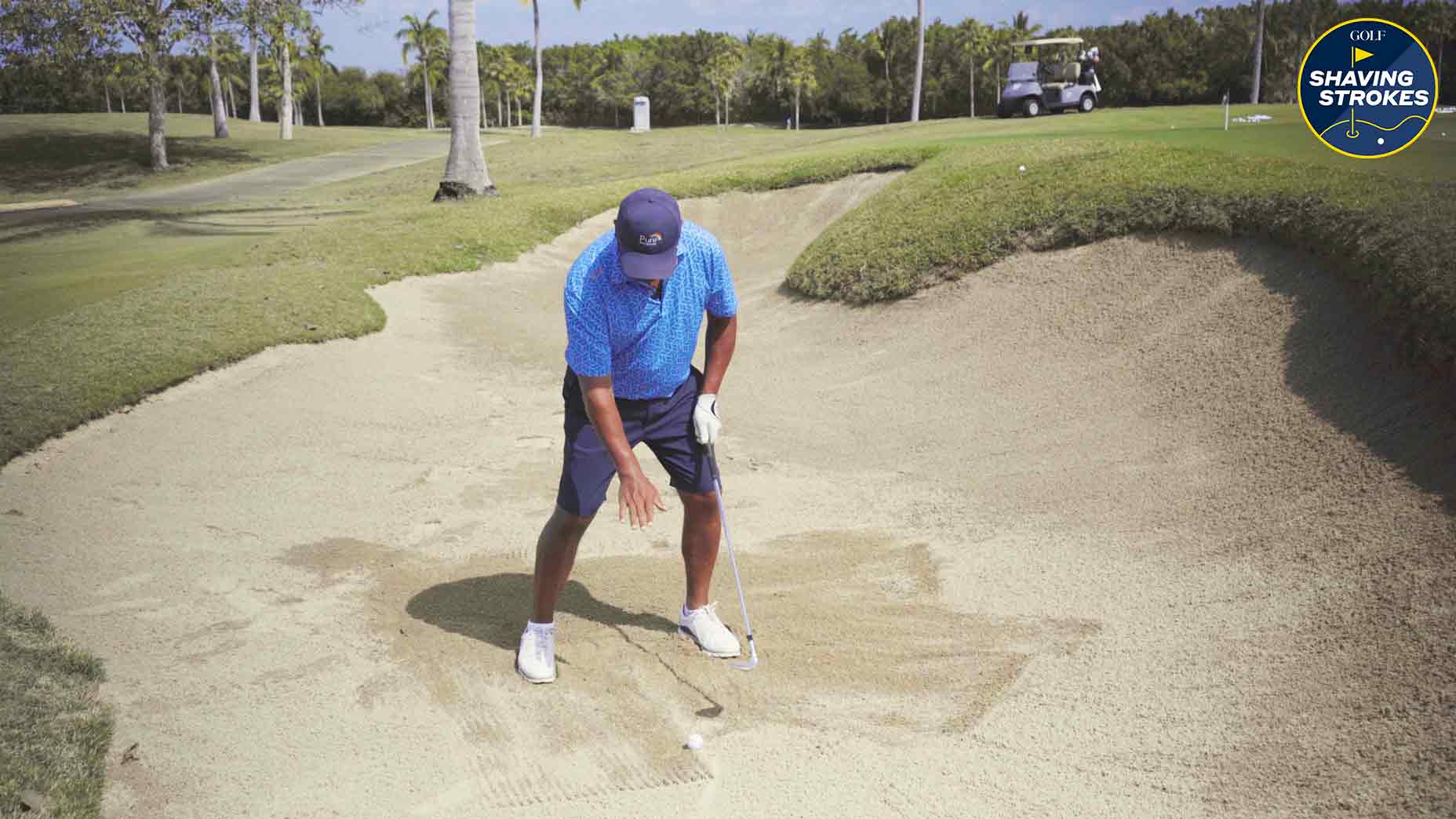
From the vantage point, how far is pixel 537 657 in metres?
5.20

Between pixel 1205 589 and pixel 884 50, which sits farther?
pixel 884 50

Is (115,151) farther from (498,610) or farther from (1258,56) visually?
(1258,56)

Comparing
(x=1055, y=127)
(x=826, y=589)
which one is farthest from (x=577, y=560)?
(x=1055, y=127)

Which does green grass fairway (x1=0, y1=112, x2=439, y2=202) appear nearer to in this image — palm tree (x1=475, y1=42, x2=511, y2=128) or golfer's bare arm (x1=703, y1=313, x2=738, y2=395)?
golfer's bare arm (x1=703, y1=313, x2=738, y2=395)

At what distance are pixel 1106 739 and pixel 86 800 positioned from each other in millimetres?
3995

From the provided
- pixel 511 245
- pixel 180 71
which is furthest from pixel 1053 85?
pixel 180 71

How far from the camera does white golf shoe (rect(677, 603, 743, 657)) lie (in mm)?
5418

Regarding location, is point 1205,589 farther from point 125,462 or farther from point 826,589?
point 125,462

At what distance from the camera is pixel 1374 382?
7219 mm

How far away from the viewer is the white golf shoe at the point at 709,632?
542 cm

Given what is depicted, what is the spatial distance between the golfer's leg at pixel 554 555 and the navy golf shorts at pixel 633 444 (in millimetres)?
84

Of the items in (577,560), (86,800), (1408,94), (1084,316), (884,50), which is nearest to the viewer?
(86,800)

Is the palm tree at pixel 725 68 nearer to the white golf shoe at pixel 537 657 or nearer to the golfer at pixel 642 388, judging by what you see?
the golfer at pixel 642 388

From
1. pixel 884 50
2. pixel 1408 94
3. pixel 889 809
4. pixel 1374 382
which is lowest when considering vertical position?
pixel 889 809
